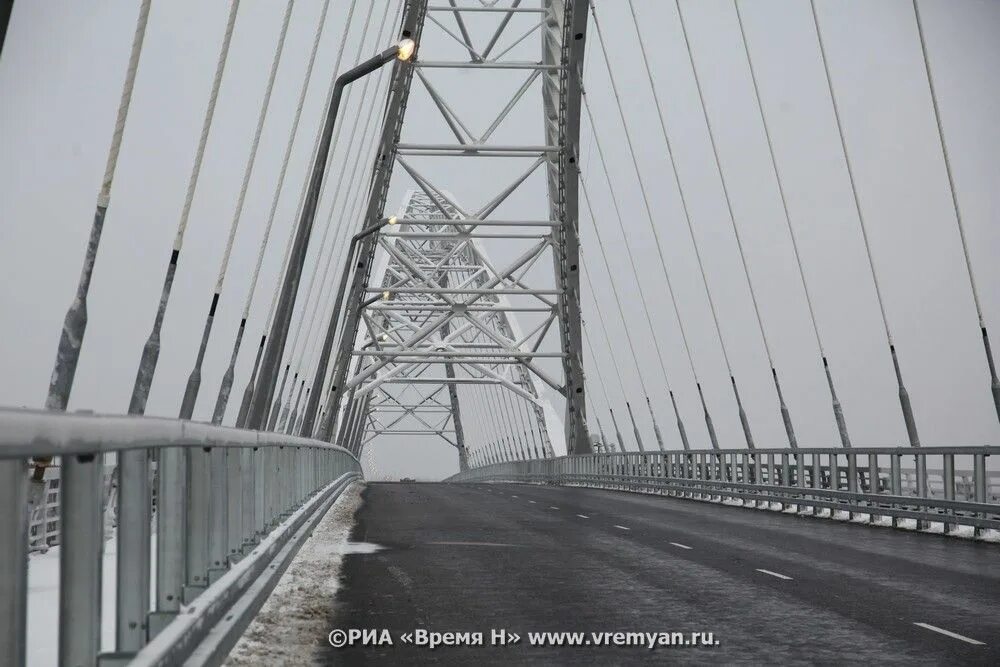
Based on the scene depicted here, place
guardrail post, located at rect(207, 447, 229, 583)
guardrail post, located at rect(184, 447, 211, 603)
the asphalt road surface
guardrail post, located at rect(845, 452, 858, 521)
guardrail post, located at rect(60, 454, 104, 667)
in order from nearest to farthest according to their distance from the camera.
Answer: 1. guardrail post, located at rect(60, 454, 104, 667)
2. guardrail post, located at rect(184, 447, 211, 603)
3. guardrail post, located at rect(207, 447, 229, 583)
4. the asphalt road surface
5. guardrail post, located at rect(845, 452, 858, 521)

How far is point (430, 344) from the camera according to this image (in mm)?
71938

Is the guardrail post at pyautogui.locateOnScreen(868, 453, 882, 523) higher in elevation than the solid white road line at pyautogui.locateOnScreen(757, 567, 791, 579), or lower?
higher

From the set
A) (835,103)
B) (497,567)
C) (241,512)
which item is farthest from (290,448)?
(835,103)

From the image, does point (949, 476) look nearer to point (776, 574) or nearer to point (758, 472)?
point (776, 574)

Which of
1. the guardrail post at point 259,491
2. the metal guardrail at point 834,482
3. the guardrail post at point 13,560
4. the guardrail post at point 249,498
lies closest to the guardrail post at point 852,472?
the metal guardrail at point 834,482

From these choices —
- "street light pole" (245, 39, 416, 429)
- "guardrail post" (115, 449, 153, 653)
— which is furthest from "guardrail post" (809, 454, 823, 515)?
"guardrail post" (115, 449, 153, 653)

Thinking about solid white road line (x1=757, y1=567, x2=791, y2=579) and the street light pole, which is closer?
solid white road line (x1=757, y1=567, x2=791, y2=579)

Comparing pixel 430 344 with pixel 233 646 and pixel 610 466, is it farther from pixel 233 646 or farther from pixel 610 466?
pixel 233 646

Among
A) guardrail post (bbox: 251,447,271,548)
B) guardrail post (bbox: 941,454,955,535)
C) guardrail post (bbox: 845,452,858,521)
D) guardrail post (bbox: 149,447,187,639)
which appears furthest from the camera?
guardrail post (bbox: 845,452,858,521)

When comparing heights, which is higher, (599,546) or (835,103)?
(835,103)

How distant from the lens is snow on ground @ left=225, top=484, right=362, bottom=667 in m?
8.58

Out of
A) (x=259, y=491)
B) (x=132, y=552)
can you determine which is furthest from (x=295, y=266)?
(x=132, y=552)

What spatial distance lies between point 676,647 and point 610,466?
4049 cm

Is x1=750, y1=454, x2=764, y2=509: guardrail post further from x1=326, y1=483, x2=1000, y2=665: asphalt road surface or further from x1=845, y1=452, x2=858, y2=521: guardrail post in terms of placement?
x1=326, y1=483, x2=1000, y2=665: asphalt road surface
